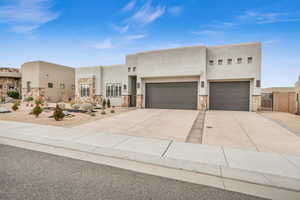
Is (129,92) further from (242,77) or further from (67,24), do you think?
(242,77)

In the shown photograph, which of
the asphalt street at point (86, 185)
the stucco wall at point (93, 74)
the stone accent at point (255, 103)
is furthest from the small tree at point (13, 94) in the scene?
the stone accent at point (255, 103)

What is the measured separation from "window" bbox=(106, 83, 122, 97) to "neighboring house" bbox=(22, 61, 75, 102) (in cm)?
1489

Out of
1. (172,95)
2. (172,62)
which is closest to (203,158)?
(172,95)

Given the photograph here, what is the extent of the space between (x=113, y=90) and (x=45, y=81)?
17.3 m

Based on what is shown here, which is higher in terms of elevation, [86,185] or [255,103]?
[255,103]

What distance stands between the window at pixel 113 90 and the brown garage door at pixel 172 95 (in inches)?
181

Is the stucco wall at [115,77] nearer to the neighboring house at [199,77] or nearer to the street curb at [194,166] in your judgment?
the neighboring house at [199,77]

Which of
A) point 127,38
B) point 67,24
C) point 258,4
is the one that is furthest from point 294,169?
point 67,24

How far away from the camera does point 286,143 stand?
4641 mm

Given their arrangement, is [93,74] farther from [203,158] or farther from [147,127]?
[203,158]

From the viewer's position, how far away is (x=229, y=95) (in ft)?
43.5

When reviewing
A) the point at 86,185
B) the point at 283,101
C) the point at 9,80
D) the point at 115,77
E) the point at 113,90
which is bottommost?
the point at 86,185

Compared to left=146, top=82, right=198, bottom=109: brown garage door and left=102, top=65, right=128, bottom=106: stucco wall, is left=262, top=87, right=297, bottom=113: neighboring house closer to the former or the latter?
left=146, top=82, right=198, bottom=109: brown garage door

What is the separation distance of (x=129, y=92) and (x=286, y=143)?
49.2 feet
